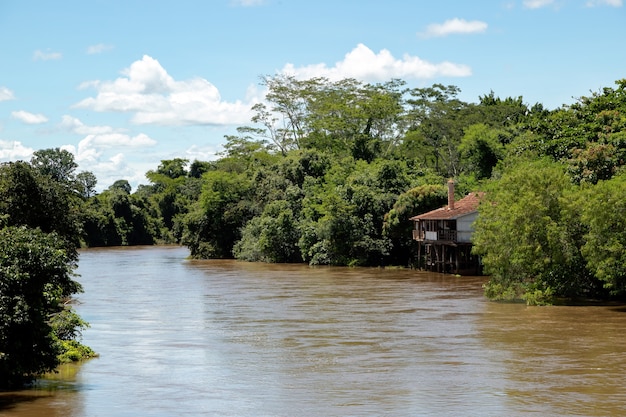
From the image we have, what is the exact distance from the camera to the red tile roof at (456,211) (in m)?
56.1

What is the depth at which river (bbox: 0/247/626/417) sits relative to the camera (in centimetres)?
2020

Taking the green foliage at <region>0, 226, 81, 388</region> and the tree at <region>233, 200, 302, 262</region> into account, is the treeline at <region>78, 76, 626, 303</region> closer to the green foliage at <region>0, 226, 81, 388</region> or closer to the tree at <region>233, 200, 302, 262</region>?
the tree at <region>233, 200, 302, 262</region>

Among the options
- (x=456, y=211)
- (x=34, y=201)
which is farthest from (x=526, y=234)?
(x=34, y=201)

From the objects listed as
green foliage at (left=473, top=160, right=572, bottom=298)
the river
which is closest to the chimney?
the river

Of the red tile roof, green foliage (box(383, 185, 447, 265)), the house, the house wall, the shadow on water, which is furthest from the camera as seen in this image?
green foliage (box(383, 185, 447, 265))

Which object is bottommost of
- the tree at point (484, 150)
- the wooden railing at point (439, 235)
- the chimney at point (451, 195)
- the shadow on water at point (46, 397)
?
the shadow on water at point (46, 397)

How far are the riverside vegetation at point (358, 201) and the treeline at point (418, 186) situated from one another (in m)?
0.11

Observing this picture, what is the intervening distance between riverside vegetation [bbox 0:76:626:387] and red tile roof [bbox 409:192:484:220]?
2.48 meters

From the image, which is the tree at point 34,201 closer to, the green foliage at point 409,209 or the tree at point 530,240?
the tree at point 530,240

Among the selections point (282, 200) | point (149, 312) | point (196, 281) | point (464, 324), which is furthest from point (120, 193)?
point (464, 324)

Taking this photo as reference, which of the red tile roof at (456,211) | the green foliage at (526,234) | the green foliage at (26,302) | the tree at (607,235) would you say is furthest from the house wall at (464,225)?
the green foliage at (26,302)

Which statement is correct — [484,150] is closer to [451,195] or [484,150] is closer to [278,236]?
[451,195]

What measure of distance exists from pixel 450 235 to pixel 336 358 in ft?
103

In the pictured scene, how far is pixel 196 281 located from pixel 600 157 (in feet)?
86.5
